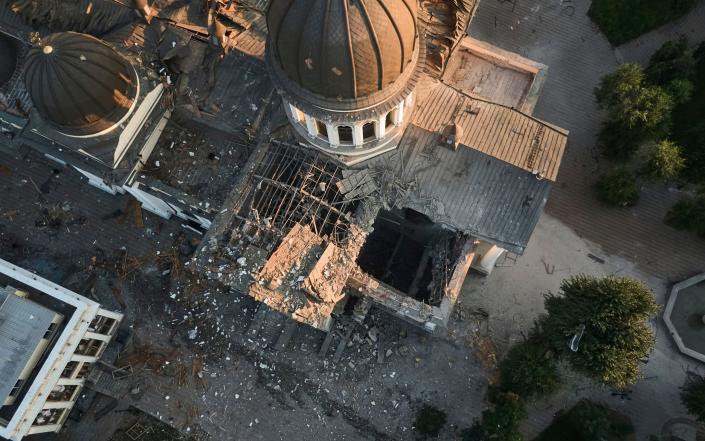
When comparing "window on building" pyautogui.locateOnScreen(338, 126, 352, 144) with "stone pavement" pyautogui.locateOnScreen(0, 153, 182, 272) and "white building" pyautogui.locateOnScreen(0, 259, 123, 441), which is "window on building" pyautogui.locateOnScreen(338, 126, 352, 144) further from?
"white building" pyautogui.locateOnScreen(0, 259, 123, 441)

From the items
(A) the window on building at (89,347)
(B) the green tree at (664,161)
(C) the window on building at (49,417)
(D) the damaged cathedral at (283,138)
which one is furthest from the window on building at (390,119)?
(C) the window on building at (49,417)

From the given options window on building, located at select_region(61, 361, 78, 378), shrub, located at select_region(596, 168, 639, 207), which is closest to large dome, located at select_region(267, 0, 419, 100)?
shrub, located at select_region(596, 168, 639, 207)

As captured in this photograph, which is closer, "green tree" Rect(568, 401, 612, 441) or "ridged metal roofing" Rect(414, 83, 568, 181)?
"ridged metal roofing" Rect(414, 83, 568, 181)

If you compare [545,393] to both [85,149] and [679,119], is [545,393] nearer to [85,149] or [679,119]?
[679,119]

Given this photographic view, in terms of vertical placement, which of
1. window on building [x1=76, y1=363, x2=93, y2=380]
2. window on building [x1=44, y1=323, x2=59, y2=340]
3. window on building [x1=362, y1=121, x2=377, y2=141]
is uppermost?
window on building [x1=362, y1=121, x2=377, y2=141]

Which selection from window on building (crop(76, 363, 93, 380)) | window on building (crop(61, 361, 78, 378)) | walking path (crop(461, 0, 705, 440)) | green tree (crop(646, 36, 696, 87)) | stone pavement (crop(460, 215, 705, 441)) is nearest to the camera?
window on building (crop(61, 361, 78, 378))

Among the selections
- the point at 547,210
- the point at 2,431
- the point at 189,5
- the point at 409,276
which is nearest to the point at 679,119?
the point at 547,210

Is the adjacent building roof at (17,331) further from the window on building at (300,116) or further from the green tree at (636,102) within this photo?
the green tree at (636,102)
